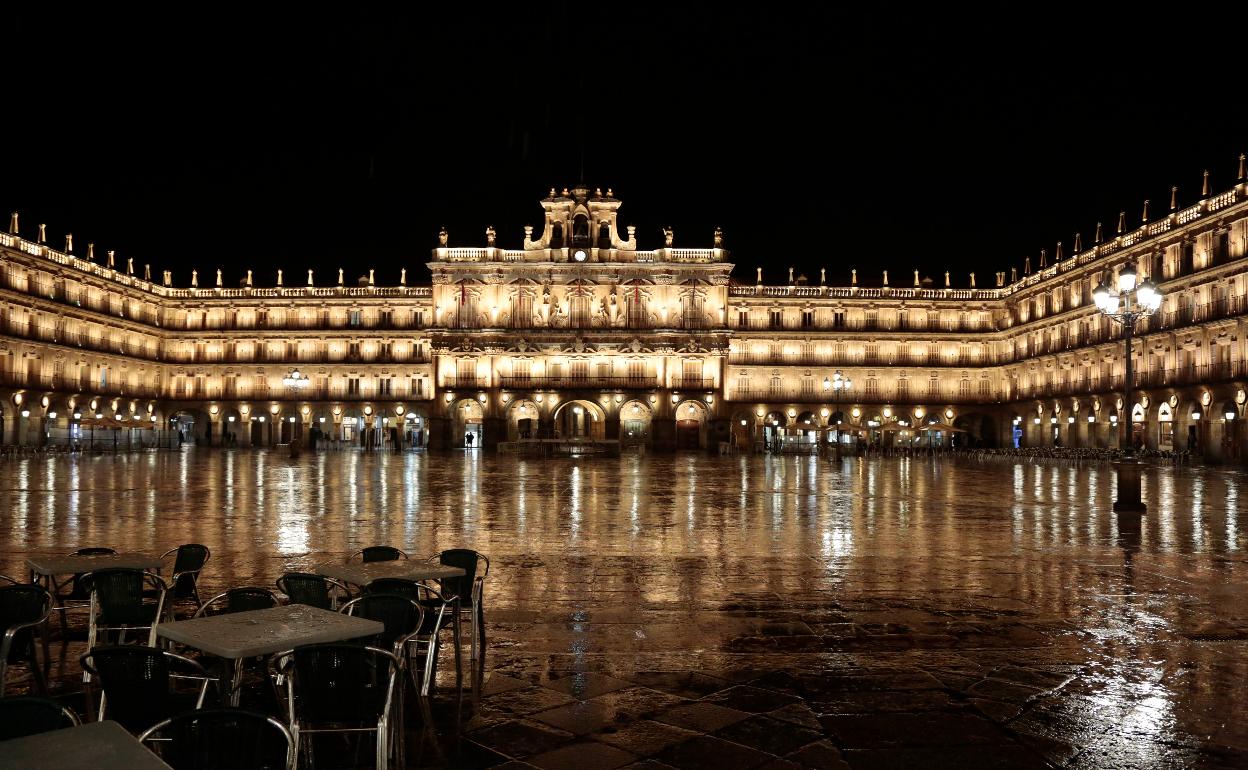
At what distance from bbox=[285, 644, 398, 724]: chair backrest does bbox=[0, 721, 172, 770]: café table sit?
1245 mm

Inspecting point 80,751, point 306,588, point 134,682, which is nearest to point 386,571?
point 306,588

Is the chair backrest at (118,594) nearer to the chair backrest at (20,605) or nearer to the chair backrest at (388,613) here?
the chair backrest at (20,605)

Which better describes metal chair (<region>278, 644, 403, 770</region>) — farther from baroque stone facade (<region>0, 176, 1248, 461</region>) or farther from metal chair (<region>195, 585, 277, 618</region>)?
baroque stone facade (<region>0, 176, 1248, 461</region>)

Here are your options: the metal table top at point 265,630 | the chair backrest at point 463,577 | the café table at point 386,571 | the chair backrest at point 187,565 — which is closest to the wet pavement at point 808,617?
the chair backrest at point 463,577

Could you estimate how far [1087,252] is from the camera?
55656 millimetres

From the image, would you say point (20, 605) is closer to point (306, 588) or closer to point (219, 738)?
point (306, 588)

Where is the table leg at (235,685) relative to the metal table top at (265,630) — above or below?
below

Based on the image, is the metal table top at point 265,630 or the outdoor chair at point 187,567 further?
the outdoor chair at point 187,567

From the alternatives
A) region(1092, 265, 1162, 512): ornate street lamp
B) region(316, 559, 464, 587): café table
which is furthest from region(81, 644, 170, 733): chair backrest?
region(1092, 265, 1162, 512): ornate street lamp

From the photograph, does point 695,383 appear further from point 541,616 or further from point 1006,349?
point 541,616

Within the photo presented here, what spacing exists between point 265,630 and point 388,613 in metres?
0.88

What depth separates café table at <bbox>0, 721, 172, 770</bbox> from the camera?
3094mm

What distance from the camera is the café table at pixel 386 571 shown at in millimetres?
6773

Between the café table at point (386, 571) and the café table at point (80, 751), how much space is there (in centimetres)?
314
